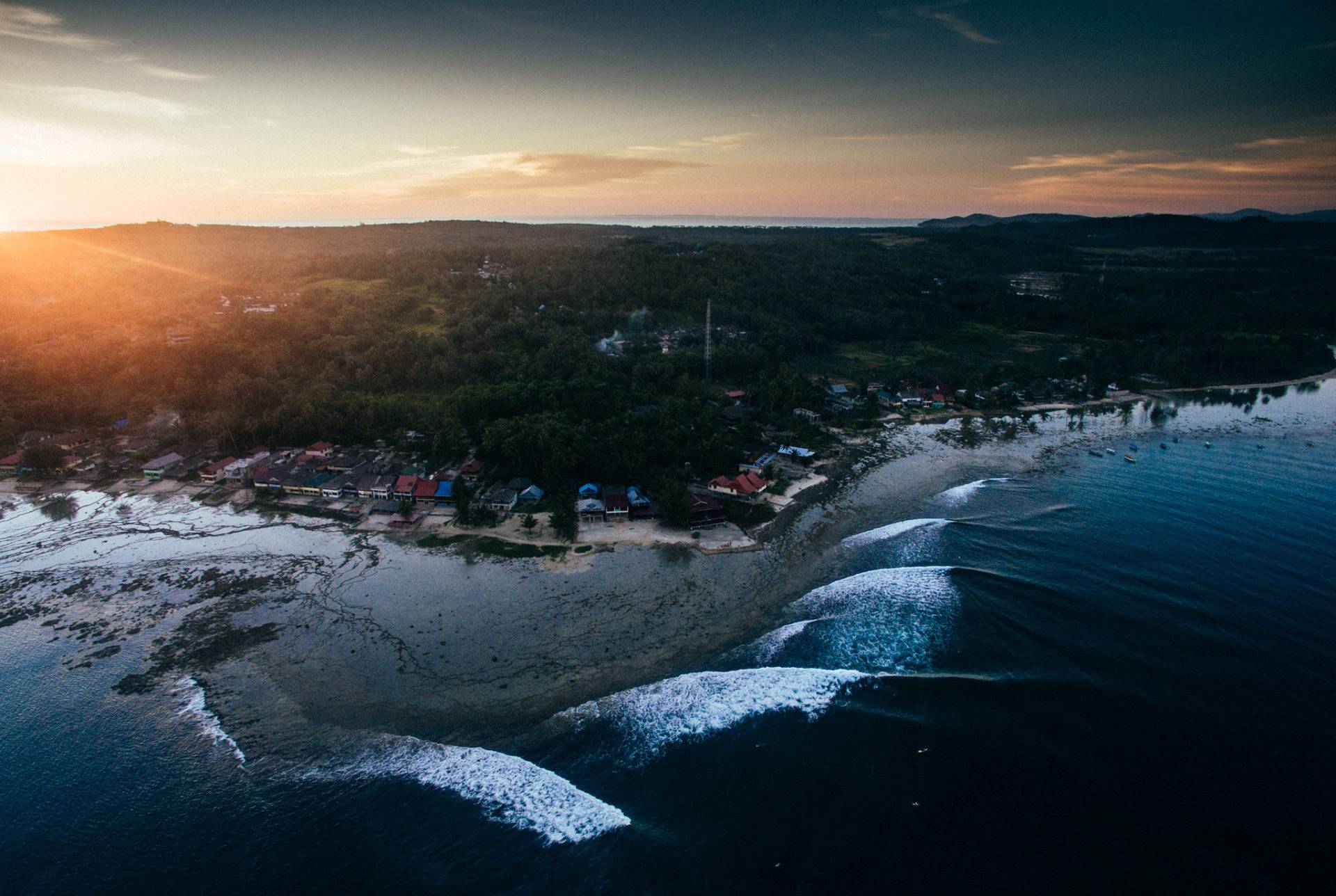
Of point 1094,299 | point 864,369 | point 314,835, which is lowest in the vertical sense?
point 314,835

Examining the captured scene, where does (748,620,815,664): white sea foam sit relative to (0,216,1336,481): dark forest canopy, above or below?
below

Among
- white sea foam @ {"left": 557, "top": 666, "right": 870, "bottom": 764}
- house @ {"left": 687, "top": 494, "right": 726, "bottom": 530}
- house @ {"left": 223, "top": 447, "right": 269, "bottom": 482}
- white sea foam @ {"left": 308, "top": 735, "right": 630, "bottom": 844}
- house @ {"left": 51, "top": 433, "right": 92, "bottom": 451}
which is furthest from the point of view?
house @ {"left": 51, "top": 433, "right": 92, "bottom": 451}

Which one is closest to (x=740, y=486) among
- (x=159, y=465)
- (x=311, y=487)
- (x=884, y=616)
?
(x=884, y=616)

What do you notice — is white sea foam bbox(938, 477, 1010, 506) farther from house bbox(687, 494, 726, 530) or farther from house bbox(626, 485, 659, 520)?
house bbox(626, 485, 659, 520)

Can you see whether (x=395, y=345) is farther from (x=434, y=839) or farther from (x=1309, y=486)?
(x=1309, y=486)

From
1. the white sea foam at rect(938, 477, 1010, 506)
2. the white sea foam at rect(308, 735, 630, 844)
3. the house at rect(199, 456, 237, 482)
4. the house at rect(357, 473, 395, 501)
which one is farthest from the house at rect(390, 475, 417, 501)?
the white sea foam at rect(938, 477, 1010, 506)

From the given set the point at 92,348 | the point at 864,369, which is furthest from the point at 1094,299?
the point at 92,348
